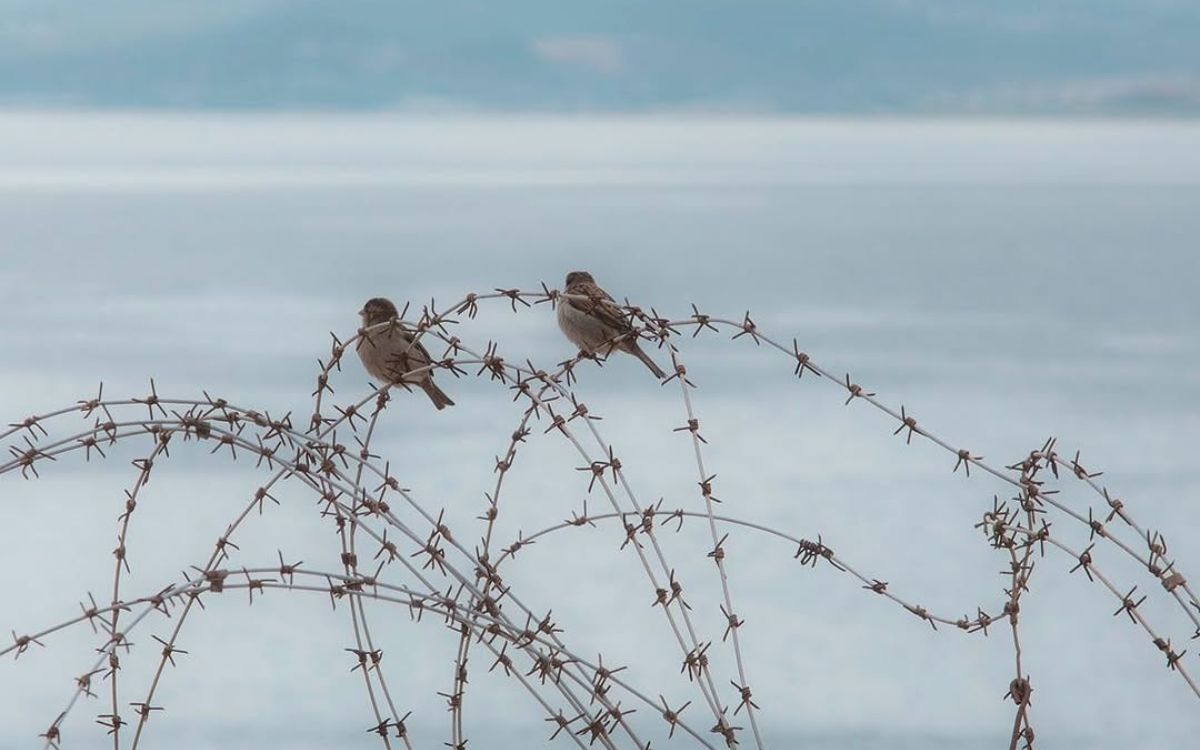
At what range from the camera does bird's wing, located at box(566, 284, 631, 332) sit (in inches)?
188

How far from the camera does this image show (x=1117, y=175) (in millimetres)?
93875

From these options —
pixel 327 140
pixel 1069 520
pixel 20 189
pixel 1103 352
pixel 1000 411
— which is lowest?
pixel 1069 520

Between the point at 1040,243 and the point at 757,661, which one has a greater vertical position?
the point at 1040,243

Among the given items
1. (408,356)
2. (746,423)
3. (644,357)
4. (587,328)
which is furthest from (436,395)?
(746,423)

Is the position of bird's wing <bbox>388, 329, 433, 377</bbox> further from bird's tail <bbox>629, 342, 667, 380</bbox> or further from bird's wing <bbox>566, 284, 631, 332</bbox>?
bird's tail <bbox>629, 342, 667, 380</bbox>

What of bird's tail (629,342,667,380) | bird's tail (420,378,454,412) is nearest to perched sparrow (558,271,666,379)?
bird's tail (629,342,667,380)

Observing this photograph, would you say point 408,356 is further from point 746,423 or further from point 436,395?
point 746,423

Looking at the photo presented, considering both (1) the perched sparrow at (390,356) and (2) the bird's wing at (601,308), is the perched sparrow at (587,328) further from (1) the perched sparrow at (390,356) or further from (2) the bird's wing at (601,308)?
(1) the perched sparrow at (390,356)

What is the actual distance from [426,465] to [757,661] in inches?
215

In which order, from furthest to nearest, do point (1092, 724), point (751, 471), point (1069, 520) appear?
point (751, 471) < point (1069, 520) < point (1092, 724)

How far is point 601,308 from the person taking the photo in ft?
17.0

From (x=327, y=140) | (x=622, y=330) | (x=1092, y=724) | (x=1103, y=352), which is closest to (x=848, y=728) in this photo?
(x=1092, y=724)

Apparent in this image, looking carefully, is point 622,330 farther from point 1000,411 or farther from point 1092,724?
point 1000,411

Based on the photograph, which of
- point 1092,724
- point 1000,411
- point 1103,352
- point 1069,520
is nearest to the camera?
point 1092,724
